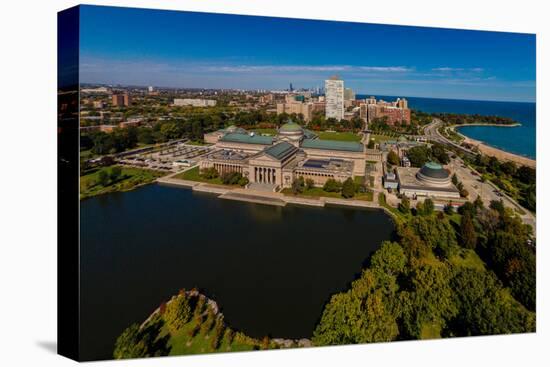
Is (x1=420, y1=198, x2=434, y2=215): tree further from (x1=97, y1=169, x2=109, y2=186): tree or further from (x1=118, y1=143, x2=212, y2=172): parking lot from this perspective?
(x1=97, y1=169, x2=109, y2=186): tree

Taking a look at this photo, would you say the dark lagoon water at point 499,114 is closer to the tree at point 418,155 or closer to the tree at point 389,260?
the tree at point 418,155

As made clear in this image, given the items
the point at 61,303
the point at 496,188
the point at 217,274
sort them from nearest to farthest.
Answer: the point at 61,303 < the point at 217,274 < the point at 496,188

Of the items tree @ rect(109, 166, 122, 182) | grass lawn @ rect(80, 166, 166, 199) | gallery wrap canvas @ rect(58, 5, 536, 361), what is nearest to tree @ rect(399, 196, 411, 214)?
gallery wrap canvas @ rect(58, 5, 536, 361)

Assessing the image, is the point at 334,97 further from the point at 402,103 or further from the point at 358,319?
the point at 358,319

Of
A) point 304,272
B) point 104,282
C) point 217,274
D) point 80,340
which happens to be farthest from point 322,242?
point 80,340

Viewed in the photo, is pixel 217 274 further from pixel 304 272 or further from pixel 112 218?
pixel 112 218

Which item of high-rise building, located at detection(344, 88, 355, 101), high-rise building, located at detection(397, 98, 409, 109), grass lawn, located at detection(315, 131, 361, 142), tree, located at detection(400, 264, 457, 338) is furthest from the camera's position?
grass lawn, located at detection(315, 131, 361, 142)

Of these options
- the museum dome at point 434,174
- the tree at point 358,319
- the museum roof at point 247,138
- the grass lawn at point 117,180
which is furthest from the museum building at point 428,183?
the grass lawn at point 117,180

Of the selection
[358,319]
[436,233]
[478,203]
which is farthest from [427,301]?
[478,203]
